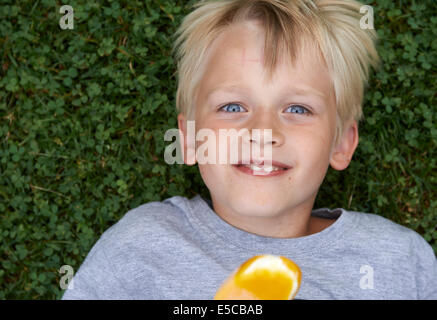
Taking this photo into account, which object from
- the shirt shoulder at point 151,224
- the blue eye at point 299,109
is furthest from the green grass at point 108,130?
the blue eye at point 299,109

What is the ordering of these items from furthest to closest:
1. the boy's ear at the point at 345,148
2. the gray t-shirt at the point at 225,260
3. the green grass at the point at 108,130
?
the green grass at the point at 108,130 → the boy's ear at the point at 345,148 → the gray t-shirt at the point at 225,260

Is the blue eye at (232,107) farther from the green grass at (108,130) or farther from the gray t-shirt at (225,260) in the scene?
the green grass at (108,130)

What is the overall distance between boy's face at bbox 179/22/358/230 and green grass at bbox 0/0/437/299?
65 cm

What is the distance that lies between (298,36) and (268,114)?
28cm

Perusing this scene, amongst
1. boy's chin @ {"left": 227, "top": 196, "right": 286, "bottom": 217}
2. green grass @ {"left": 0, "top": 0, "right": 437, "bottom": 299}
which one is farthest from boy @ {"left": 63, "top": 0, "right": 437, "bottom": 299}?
green grass @ {"left": 0, "top": 0, "right": 437, "bottom": 299}

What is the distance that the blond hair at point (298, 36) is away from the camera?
167cm

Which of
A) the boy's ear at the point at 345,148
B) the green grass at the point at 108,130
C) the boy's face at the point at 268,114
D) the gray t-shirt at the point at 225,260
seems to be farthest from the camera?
the green grass at the point at 108,130

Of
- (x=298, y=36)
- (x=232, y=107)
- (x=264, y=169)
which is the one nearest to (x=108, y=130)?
(x=232, y=107)

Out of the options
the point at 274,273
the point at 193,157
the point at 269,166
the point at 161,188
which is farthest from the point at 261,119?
the point at 161,188

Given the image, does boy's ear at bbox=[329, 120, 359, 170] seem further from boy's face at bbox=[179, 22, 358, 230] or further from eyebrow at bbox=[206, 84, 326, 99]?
eyebrow at bbox=[206, 84, 326, 99]

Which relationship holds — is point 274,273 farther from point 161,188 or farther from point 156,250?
point 161,188

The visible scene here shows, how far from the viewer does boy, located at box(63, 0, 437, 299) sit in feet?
5.44

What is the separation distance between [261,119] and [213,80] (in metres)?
0.22
